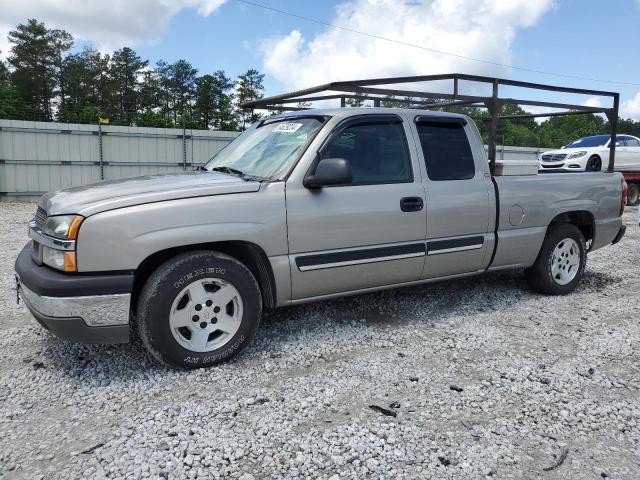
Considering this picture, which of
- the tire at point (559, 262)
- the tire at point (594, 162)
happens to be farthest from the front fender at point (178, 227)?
the tire at point (594, 162)

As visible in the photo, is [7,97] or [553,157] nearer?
[553,157]

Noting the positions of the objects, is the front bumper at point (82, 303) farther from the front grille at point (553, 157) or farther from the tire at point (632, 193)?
the tire at point (632, 193)

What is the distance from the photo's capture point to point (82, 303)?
9.48 ft

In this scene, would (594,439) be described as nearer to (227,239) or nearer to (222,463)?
(222,463)

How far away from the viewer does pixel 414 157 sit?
13.2 feet

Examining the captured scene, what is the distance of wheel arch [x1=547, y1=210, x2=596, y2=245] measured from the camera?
16.4 feet

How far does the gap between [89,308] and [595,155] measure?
1553 centimetres

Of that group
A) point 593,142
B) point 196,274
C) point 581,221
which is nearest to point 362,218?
point 196,274

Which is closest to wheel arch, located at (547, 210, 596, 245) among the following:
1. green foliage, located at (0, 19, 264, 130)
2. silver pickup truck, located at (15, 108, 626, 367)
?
silver pickup truck, located at (15, 108, 626, 367)

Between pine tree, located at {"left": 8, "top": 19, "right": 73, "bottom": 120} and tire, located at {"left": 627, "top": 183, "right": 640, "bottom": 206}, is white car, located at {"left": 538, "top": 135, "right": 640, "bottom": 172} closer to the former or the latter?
tire, located at {"left": 627, "top": 183, "right": 640, "bottom": 206}

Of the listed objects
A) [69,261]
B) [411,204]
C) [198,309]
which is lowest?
[198,309]

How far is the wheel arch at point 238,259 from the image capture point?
10.5 feet

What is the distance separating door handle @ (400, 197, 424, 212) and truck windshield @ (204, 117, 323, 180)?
87cm

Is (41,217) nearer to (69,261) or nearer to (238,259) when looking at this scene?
(69,261)
